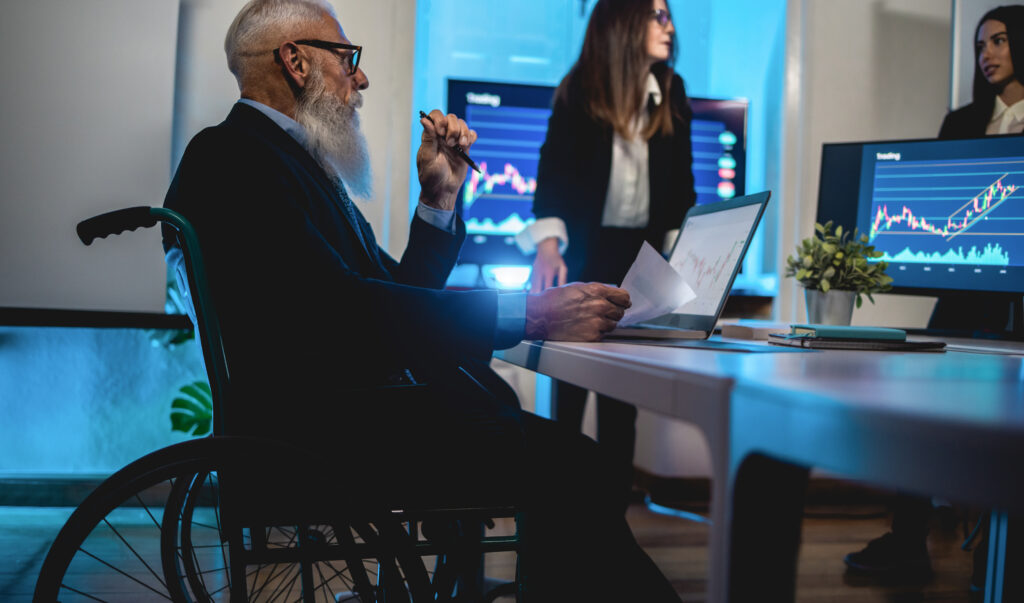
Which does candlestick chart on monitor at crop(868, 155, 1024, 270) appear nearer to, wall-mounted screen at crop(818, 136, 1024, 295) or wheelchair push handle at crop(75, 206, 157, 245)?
wall-mounted screen at crop(818, 136, 1024, 295)

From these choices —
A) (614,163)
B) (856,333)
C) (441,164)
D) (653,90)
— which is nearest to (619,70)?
(653,90)

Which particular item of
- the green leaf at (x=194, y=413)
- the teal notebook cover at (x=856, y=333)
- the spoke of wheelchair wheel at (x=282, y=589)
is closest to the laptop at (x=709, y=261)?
the teal notebook cover at (x=856, y=333)

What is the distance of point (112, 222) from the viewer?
2.84 ft

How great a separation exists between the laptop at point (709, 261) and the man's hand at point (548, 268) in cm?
46

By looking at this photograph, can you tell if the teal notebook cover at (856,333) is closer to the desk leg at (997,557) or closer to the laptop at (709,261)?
the laptop at (709,261)

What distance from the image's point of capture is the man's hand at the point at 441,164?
1448 millimetres

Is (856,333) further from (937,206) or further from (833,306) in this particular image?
(937,206)

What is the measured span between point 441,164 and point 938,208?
3.62 feet

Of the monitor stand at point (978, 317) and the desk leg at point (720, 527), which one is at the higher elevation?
the monitor stand at point (978, 317)

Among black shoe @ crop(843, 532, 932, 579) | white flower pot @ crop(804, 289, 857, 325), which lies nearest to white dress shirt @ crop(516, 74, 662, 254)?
white flower pot @ crop(804, 289, 857, 325)

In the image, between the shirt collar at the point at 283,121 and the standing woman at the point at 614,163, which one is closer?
the shirt collar at the point at 283,121

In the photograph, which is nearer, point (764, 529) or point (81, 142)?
point (764, 529)

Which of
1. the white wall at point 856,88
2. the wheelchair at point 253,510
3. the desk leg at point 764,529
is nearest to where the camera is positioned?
the desk leg at point 764,529

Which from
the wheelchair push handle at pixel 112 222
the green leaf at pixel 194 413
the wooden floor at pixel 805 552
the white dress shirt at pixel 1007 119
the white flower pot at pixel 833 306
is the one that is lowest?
the wooden floor at pixel 805 552
